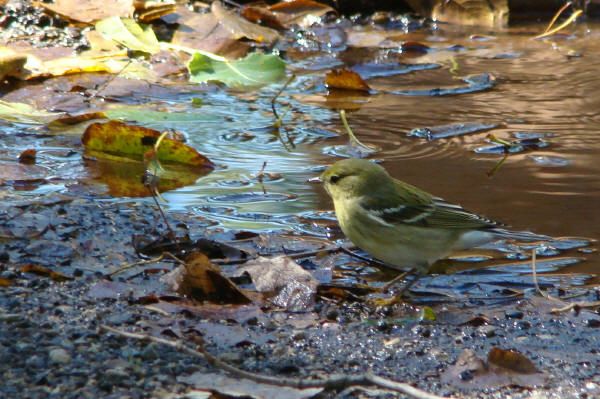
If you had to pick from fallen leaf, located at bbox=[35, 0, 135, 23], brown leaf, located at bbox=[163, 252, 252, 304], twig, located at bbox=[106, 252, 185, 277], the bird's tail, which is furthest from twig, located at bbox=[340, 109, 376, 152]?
fallen leaf, located at bbox=[35, 0, 135, 23]

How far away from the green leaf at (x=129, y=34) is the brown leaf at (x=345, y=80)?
6.04 ft

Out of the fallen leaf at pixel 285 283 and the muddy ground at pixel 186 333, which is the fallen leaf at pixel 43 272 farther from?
the fallen leaf at pixel 285 283

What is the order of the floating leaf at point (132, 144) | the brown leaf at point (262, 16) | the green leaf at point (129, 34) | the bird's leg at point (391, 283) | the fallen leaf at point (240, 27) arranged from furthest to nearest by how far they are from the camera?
the brown leaf at point (262, 16) < the fallen leaf at point (240, 27) < the green leaf at point (129, 34) < the floating leaf at point (132, 144) < the bird's leg at point (391, 283)

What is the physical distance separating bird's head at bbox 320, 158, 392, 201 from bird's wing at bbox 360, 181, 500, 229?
0.07m

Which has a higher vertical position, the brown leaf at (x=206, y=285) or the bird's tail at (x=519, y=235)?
the brown leaf at (x=206, y=285)

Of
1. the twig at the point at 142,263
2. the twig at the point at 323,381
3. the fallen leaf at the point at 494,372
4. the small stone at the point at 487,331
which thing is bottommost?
the small stone at the point at 487,331

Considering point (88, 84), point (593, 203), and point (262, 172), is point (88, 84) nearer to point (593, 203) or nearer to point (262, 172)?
point (262, 172)

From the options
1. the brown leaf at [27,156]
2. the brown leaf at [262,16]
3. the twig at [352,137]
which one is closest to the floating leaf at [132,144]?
the brown leaf at [27,156]

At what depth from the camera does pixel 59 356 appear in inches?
116

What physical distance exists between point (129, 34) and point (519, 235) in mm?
5039

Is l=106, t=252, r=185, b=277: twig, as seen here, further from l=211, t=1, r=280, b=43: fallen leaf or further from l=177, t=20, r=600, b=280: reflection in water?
l=211, t=1, r=280, b=43: fallen leaf

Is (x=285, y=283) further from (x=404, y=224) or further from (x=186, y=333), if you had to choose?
(x=404, y=224)

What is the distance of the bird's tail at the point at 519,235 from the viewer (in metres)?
4.46

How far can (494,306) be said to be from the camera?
13.2ft
